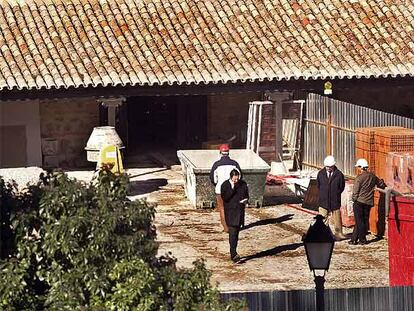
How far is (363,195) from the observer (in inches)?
803

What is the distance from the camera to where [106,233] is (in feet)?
30.4

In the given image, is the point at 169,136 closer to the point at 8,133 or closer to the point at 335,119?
the point at 8,133

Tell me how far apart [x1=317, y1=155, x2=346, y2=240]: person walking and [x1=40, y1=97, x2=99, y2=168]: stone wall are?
9.62 meters

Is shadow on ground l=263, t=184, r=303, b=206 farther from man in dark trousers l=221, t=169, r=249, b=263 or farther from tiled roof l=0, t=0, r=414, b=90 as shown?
man in dark trousers l=221, t=169, r=249, b=263

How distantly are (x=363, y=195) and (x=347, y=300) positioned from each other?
6819 millimetres

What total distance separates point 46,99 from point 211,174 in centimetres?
670

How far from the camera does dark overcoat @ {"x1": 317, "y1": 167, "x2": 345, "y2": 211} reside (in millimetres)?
20547

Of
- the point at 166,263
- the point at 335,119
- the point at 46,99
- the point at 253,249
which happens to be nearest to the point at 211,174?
the point at 253,249

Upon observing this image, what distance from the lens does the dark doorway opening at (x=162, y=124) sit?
101 ft

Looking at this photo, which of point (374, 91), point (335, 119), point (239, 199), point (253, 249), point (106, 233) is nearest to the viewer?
point (106, 233)

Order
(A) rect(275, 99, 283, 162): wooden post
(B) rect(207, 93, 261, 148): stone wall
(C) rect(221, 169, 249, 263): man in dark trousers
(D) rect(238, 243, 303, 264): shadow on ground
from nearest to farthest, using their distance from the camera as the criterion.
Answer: (C) rect(221, 169, 249, 263): man in dark trousers → (D) rect(238, 243, 303, 264): shadow on ground → (A) rect(275, 99, 283, 162): wooden post → (B) rect(207, 93, 261, 148): stone wall

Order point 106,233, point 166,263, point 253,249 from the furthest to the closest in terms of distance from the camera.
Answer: point 253,249
point 166,263
point 106,233

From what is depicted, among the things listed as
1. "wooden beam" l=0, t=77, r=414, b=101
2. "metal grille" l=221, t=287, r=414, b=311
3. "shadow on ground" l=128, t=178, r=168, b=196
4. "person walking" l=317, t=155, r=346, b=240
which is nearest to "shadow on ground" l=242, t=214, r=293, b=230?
"person walking" l=317, t=155, r=346, b=240

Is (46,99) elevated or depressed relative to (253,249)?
elevated
